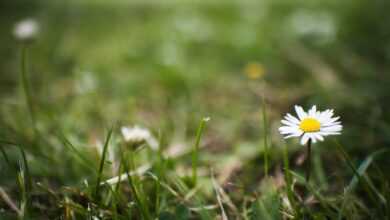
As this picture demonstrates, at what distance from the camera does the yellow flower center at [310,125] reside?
0.94 meters

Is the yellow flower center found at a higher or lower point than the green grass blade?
higher

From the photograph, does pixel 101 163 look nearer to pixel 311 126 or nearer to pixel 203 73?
pixel 311 126

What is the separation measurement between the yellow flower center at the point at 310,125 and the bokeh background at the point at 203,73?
0.13 m

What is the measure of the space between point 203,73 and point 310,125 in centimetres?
140

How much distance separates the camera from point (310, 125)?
94 cm

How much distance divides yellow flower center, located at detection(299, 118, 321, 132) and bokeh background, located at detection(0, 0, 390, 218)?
0.42ft

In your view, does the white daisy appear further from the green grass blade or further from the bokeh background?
the green grass blade

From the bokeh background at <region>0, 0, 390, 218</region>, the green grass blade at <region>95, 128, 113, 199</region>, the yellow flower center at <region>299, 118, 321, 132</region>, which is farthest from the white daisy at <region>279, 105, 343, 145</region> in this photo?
the green grass blade at <region>95, 128, 113, 199</region>

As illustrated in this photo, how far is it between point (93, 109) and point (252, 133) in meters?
0.79

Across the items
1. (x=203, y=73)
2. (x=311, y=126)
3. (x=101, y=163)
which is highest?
(x=203, y=73)

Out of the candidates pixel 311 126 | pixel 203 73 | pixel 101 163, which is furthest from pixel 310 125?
pixel 203 73

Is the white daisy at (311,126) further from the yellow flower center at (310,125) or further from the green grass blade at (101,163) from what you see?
the green grass blade at (101,163)

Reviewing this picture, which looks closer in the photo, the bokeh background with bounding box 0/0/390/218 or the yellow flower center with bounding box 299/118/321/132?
the yellow flower center with bounding box 299/118/321/132

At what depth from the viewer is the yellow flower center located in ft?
3.07
